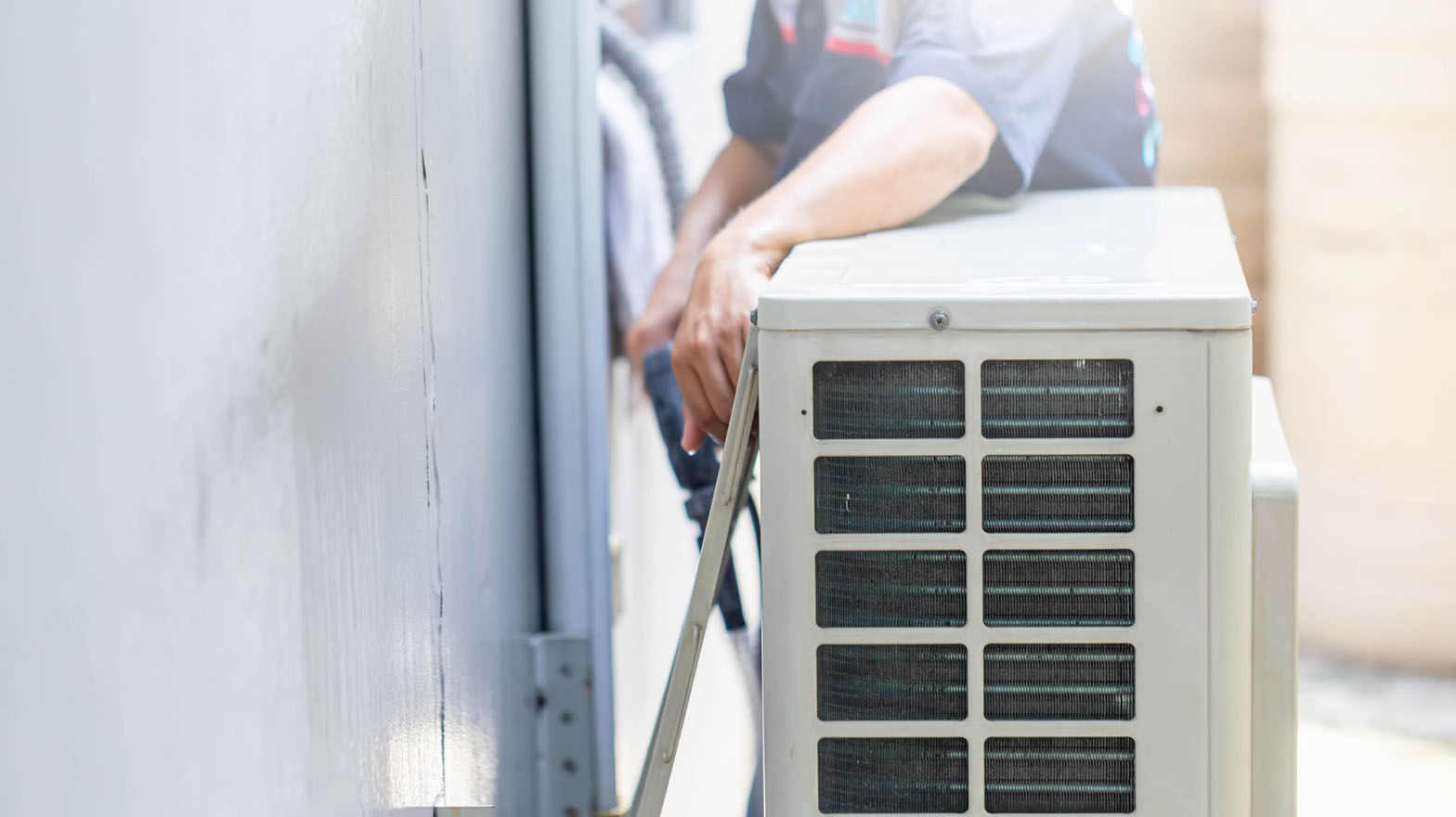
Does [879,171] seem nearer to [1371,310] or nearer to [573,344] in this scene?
[573,344]

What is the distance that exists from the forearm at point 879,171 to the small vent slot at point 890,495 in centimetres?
29

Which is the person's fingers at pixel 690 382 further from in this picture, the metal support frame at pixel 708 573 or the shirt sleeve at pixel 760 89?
the shirt sleeve at pixel 760 89

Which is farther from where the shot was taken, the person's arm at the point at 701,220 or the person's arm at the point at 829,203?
the person's arm at the point at 701,220

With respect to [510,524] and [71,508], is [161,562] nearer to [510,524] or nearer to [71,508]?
[71,508]

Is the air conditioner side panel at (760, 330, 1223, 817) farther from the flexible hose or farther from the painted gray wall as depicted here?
the flexible hose

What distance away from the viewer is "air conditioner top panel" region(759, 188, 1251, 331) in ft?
3.02

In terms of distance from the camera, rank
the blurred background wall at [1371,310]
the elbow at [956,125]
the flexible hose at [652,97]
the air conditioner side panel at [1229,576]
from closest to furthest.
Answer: the air conditioner side panel at [1229,576] < the elbow at [956,125] < the flexible hose at [652,97] < the blurred background wall at [1371,310]

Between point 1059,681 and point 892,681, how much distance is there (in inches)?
4.1

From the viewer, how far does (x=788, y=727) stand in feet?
3.24

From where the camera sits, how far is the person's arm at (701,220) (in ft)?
5.24

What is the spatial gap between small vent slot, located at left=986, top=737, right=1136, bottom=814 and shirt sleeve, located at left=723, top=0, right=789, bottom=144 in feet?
2.70

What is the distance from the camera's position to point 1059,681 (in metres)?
0.97

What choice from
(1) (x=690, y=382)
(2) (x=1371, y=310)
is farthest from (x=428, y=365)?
(2) (x=1371, y=310)

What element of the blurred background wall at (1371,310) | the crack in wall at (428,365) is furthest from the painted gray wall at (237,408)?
the blurred background wall at (1371,310)
